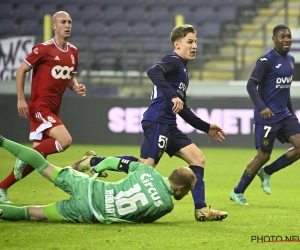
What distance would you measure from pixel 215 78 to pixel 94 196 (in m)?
13.1

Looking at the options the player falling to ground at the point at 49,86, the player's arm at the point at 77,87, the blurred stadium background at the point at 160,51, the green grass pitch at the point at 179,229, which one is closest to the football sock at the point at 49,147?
the player falling to ground at the point at 49,86

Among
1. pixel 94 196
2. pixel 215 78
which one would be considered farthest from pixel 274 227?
pixel 215 78

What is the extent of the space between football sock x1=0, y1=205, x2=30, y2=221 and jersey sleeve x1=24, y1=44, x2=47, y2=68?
2.44m

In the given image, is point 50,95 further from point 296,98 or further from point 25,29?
point 25,29

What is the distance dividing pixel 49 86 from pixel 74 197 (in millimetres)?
2581

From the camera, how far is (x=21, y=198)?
903 centimetres

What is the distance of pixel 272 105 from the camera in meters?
9.22

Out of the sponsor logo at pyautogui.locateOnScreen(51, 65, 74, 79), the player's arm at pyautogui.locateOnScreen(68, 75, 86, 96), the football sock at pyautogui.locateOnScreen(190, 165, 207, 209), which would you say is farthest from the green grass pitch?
the sponsor logo at pyautogui.locateOnScreen(51, 65, 74, 79)

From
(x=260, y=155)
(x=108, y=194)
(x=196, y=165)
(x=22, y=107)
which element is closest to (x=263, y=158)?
(x=260, y=155)

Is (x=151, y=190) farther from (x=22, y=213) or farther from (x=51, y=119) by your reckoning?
(x=51, y=119)

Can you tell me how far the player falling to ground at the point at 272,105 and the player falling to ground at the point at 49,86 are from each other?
215 cm

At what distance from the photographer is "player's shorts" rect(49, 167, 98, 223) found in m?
6.62

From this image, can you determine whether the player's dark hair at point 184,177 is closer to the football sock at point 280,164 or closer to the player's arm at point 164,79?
the player's arm at point 164,79

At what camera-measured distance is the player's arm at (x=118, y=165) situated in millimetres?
6792
